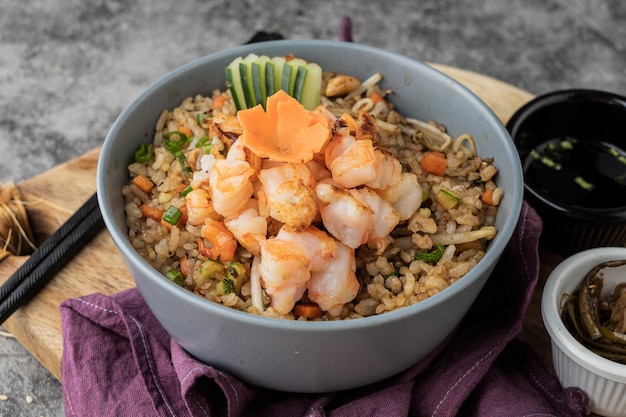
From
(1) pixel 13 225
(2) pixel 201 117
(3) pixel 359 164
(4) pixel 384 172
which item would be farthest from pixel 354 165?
(1) pixel 13 225

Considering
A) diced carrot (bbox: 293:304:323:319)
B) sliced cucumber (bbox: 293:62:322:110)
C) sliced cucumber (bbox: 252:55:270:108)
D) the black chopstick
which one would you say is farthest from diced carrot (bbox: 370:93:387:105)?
the black chopstick

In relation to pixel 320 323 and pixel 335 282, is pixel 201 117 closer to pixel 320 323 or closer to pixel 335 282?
pixel 335 282

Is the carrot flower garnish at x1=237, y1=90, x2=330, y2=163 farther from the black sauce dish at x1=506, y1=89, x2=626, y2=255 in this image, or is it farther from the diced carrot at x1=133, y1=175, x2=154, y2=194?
the black sauce dish at x1=506, y1=89, x2=626, y2=255

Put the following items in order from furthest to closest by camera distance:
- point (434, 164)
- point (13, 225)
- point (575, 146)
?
1. point (575, 146)
2. point (13, 225)
3. point (434, 164)

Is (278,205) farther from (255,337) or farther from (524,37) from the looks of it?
(524,37)

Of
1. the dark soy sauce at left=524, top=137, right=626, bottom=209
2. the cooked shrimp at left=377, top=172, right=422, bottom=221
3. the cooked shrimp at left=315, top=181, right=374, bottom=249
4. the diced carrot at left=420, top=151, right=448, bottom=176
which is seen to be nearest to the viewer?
the cooked shrimp at left=315, top=181, right=374, bottom=249

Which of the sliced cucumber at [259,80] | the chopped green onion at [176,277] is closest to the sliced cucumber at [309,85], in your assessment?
the sliced cucumber at [259,80]

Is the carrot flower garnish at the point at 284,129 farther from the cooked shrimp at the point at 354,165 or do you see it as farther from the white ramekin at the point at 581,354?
the white ramekin at the point at 581,354
